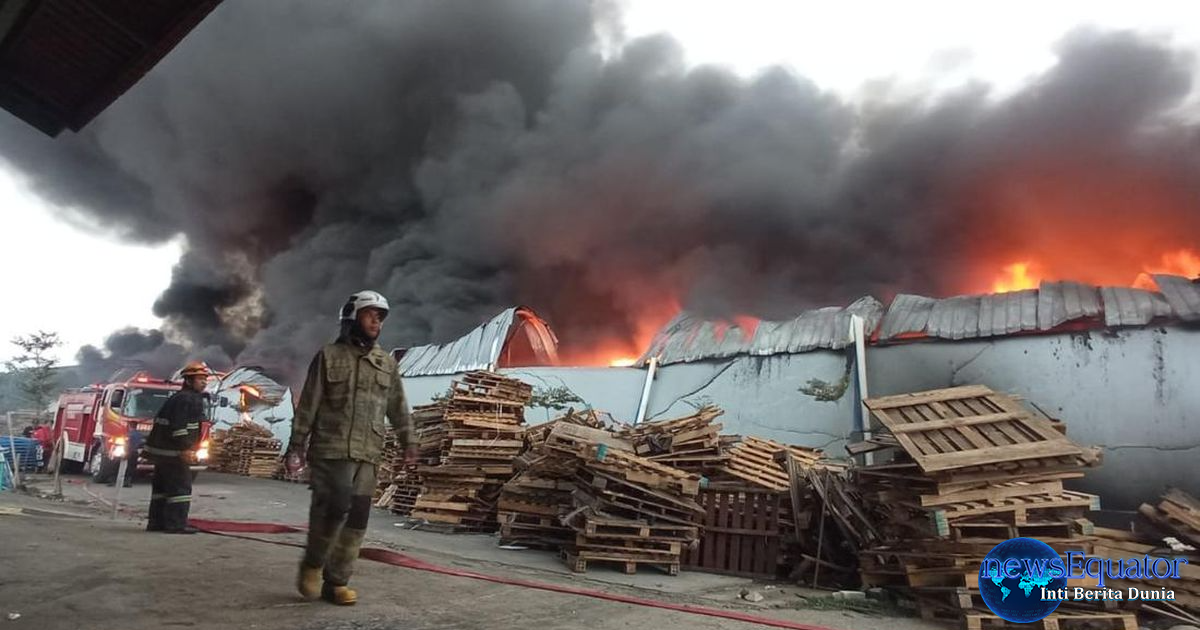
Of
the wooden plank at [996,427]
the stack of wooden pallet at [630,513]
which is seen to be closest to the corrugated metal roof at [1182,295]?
the wooden plank at [996,427]

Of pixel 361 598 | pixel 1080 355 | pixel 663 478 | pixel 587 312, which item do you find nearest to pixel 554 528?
pixel 663 478

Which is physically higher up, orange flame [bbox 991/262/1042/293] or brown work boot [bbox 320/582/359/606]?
orange flame [bbox 991/262/1042/293]

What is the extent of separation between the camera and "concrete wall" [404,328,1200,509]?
868cm

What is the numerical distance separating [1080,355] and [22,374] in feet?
119

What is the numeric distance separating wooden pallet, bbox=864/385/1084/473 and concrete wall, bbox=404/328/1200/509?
4.78 meters

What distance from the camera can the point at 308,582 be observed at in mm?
3467

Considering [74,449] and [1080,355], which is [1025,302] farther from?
[74,449]

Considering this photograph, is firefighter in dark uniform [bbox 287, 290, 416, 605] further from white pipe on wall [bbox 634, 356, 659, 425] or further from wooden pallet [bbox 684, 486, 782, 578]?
white pipe on wall [bbox 634, 356, 659, 425]

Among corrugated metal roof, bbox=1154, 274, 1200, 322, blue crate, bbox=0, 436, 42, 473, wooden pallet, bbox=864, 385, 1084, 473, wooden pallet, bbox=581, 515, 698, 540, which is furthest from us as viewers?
blue crate, bbox=0, 436, 42, 473

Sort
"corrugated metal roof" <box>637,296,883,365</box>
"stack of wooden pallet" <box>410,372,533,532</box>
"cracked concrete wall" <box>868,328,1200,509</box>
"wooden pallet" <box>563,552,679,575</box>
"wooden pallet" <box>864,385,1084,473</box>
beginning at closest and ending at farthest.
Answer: "wooden pallet" <box>864,385,1084,473</box>, "wooden pallet" <box>563,552,679,575</box>, "cracked concrete wall" <box>868,328,1200,509</box>, "stack of wooden pallet" <box>410,372,533,532</box>, "corrugated metal roof" <box>637,296,883,365</box>

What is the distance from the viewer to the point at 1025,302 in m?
10.3

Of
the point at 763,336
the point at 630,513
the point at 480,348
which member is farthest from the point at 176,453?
the point at 480,348

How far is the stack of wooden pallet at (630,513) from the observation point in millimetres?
6188

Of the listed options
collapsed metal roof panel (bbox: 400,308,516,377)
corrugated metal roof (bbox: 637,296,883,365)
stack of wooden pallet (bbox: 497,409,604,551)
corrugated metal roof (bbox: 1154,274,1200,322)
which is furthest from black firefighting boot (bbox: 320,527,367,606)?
collapsed metal roof panel (bbox: 400,308,516,377)
